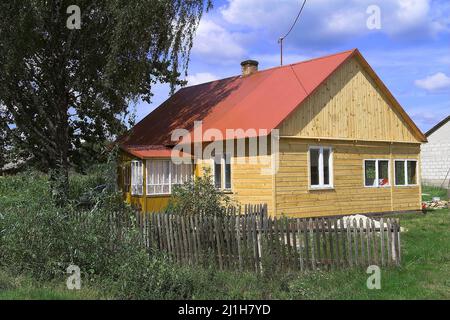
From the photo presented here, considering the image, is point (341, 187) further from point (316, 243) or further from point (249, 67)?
point (316, 243)

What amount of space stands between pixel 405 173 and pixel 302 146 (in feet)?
20.7

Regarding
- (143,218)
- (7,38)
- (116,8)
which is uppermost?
(116,8)

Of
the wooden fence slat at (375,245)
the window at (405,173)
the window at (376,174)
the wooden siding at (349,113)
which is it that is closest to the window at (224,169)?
the wooden siding at (349,113)

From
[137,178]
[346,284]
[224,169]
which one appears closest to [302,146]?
[224,169]

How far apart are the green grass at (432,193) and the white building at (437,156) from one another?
1438 millimetres

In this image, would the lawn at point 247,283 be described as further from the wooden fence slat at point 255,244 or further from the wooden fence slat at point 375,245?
the wooden fence slat at point 255,244

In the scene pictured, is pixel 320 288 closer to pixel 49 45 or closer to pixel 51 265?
pixel 51 265

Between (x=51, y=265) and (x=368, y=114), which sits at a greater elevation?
(x=368, y=114)

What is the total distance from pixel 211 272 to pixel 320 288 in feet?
6.27

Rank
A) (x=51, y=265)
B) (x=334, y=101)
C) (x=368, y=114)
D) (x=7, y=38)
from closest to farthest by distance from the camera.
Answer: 1. (x=51, y=265)
2. (x=7, y=38)
3. (x=334, y=101)
4. (x=368, y=114)

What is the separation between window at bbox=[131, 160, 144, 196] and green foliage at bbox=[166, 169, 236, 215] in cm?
383

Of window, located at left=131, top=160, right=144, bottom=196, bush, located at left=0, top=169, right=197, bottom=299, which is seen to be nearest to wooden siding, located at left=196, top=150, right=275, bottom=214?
window, located at left=131, top=160, right=144, bottom=196

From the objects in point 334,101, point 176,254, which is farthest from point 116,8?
point 176,254

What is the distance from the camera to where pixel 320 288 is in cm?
789
